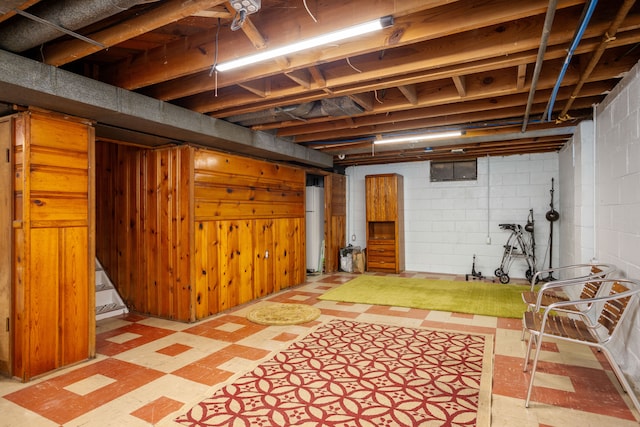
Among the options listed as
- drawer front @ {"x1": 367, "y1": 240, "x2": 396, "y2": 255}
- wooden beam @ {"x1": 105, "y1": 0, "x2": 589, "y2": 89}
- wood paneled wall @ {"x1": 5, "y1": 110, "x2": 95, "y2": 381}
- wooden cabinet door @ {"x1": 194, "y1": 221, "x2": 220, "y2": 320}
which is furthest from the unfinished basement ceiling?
drawer front @ {"x1": 367, "y1": 240, "x2": 396, "y2": 255}

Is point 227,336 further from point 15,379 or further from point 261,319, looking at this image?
point 15,379

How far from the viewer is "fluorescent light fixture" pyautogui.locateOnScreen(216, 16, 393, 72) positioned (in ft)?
6.65

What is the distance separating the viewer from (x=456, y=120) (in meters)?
4.57

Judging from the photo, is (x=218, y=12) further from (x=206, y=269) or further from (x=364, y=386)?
(x=206, y=269)

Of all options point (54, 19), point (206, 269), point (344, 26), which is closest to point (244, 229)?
point (206, 269)

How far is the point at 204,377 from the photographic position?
9.41 ft

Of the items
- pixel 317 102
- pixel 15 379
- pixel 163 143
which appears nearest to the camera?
pixel 15 379

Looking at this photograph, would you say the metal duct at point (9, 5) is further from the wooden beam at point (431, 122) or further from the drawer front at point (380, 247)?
the drawer front at point (380, 247)

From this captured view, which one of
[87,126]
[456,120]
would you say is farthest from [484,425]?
[87,126]

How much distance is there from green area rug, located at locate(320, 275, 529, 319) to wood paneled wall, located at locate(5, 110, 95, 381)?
10.6 feet

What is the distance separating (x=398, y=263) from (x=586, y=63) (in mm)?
5268

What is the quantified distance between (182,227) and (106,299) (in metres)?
1.67

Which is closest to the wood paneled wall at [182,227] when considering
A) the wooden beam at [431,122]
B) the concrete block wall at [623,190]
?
the wooden beam at [431,122]

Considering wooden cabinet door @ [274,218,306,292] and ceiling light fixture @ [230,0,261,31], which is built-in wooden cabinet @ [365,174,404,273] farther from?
ceiling light fixture @ [230,0,261,31]
